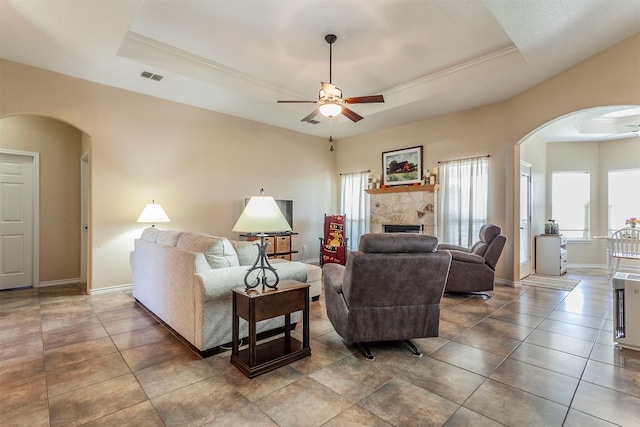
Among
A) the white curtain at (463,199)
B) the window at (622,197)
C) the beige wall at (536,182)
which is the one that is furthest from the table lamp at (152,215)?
the window at (622,197)

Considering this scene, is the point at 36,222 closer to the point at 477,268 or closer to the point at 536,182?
the point at 477,268

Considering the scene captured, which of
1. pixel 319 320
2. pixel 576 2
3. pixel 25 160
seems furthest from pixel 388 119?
pixel 25 160

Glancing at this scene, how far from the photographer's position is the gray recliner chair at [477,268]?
4.51 m

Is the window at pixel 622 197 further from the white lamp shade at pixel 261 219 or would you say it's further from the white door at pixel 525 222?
the white lamp shade at pixel 261 219

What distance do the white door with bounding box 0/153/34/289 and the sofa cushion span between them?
3.82 metres

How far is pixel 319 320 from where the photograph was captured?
11.5 feet

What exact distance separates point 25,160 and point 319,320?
5291mm

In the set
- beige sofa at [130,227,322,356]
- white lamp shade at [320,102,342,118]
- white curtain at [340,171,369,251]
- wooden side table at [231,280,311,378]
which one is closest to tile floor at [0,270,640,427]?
wooden side table at [231,280,311,378]

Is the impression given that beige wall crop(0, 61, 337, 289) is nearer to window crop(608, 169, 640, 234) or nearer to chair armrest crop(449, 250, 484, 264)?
chair armrest crop(449, 250, 484, 264)

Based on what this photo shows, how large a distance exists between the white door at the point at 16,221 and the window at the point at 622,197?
11.2 metres

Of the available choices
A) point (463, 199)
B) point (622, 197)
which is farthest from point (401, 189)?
point (622, 197)

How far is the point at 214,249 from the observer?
2.81 meters

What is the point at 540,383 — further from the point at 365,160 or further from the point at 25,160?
the point at 25,160

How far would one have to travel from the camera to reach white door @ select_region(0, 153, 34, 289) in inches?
188
